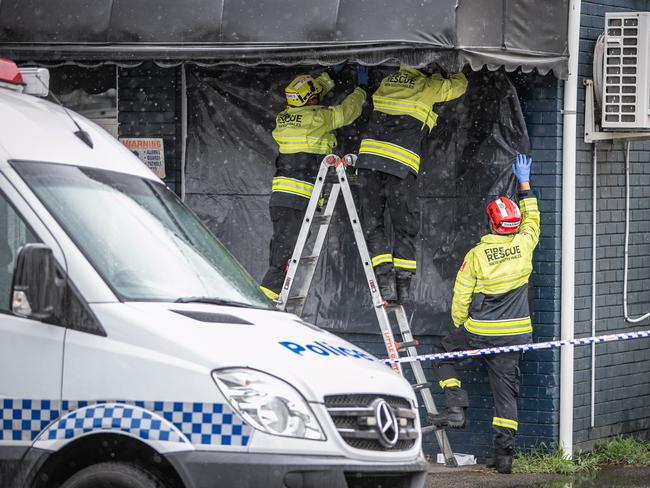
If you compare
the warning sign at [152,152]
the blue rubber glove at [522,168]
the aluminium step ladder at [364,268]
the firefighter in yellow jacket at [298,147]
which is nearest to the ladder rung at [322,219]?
the aluminium step ladder at [364,268]

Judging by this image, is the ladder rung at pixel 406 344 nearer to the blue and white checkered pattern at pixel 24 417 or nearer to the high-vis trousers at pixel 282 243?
the high-vis trousers at pixel 282 243

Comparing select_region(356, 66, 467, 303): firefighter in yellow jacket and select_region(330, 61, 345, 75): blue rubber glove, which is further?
select_region(330, 61, 345, 75): blue rubber glove

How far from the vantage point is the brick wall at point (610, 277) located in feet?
34.4

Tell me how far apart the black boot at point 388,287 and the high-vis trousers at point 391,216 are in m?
0.03

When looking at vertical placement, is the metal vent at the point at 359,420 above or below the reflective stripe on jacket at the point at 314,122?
below

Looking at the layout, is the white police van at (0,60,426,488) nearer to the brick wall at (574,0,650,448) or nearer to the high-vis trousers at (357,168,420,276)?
the high-vis trousers at (357,168,420,276)

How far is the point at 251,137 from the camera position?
36.6 feet

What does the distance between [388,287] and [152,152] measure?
2.61 metres

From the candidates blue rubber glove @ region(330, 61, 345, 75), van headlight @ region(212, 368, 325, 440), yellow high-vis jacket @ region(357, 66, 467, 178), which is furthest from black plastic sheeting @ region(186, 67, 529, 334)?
van headlight @ region(212, 368, 325, 440)

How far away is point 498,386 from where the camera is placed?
9938mm

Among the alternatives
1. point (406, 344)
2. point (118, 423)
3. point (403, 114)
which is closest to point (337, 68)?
point (403, 114)

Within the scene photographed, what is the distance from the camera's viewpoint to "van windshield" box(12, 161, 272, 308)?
20.8ft

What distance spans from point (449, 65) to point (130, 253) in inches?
136

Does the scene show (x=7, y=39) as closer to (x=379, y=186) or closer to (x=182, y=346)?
(x=379, y=186)
